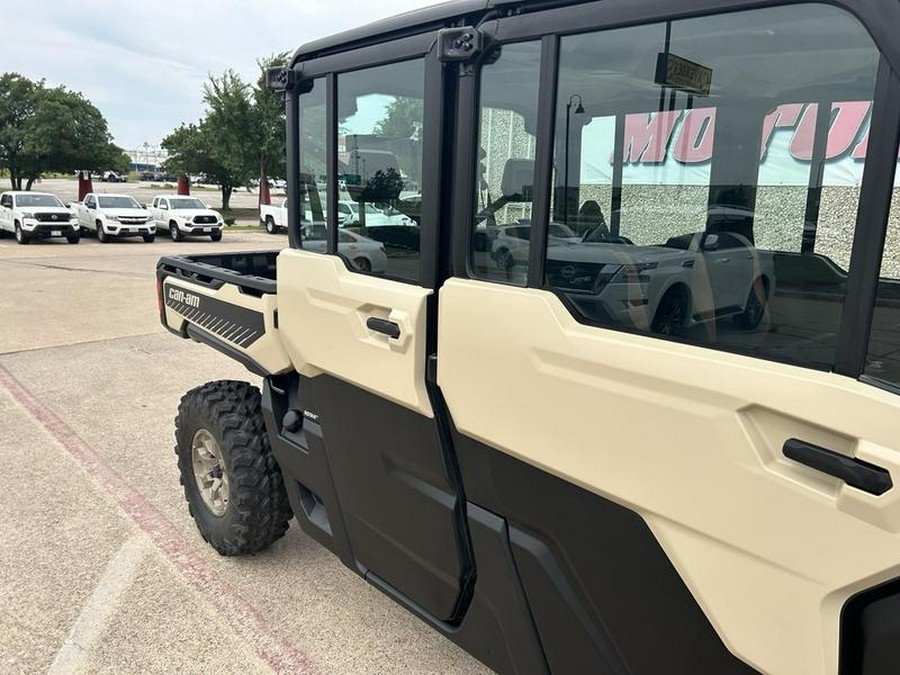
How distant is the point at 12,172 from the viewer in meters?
34.1

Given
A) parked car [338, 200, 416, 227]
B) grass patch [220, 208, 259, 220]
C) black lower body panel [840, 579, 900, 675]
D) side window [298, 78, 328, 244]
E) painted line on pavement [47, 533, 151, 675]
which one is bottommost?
painted line on pavement [47, 533, 151, 675]

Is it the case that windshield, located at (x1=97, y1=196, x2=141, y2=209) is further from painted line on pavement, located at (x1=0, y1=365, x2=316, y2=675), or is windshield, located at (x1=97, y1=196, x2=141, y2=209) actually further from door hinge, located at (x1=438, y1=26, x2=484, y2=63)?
door hinge, located at (x1=438, y1=26, x2=484, y2=63)

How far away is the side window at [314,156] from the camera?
2.30 meters

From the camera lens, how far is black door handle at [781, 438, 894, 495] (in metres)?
1.11

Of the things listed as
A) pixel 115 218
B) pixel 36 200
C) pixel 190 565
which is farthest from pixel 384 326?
pixel 36 200

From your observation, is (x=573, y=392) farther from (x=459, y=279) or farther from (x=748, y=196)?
(x=748, y=196)

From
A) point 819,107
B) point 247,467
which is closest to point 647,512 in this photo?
point 819,107

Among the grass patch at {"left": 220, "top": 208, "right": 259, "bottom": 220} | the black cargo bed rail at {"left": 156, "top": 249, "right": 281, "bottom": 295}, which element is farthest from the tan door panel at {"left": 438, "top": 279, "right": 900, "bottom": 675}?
the grass patch at {"left": 220, "top": 208, "right": 259, "bottom": 220}

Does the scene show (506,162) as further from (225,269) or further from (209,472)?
(225,269)

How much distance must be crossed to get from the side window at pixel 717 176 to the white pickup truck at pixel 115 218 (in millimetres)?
22224

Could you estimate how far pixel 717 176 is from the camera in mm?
1579

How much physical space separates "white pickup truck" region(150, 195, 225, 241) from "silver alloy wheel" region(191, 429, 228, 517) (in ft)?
68.8

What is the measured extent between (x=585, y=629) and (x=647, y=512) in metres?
0.43

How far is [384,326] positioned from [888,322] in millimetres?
1302
